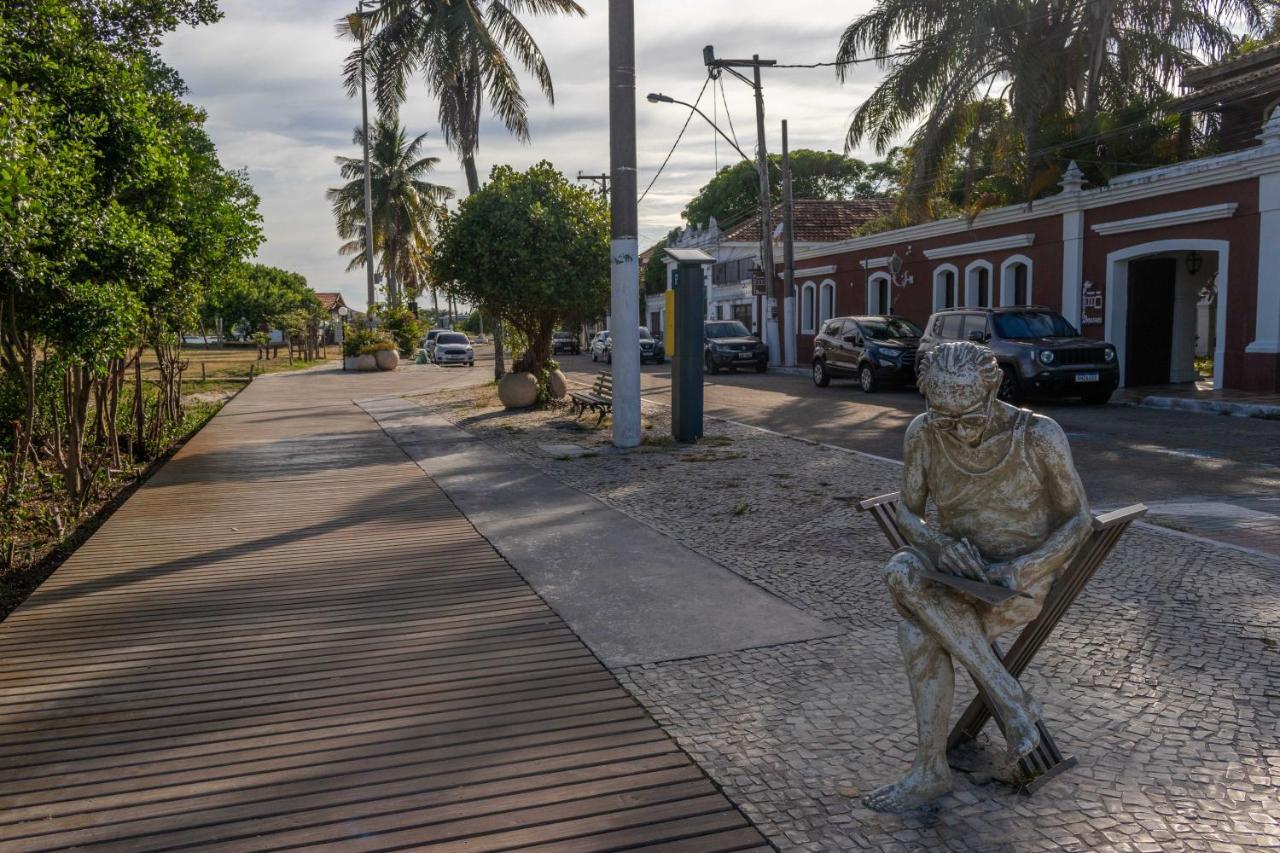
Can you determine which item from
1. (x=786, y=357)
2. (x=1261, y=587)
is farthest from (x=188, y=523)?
(x=786, y=357)

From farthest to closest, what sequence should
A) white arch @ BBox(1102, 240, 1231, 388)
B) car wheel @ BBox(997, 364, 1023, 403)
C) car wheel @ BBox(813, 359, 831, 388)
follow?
car wheel @ BBox(813, 359, 831, 388), white arch @ BBox(1102, 240, 1231, 388), car wheel @ BBox(997, 364, 1023, 403)

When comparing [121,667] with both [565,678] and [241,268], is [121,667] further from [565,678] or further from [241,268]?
[241,268]

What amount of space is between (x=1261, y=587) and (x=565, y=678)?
4.20 meters

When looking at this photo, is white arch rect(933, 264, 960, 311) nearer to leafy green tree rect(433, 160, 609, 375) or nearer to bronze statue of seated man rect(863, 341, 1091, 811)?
leafy green tree rect(433, 160, 609, 375)

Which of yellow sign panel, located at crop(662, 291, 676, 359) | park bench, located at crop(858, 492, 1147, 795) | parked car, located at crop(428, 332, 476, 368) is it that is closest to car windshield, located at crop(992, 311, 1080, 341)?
yellow sign panel, located at crop(662, 291, 676, 359)

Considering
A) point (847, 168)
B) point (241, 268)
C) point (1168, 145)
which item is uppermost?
point (847, 168)

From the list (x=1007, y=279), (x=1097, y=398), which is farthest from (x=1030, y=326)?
(x=1007, y=279)

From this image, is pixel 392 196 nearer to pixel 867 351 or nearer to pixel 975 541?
pixel 867 351

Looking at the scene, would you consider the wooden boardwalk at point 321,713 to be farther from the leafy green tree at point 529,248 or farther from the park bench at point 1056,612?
the leafy green tree at point 529,248

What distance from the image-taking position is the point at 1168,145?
926 inches

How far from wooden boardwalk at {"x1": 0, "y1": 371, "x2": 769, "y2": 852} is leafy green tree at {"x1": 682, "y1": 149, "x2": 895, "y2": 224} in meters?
55.0

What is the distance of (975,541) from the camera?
337 centimetres

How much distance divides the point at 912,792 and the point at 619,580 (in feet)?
10.6

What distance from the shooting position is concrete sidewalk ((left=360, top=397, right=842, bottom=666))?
5227 millimetres
